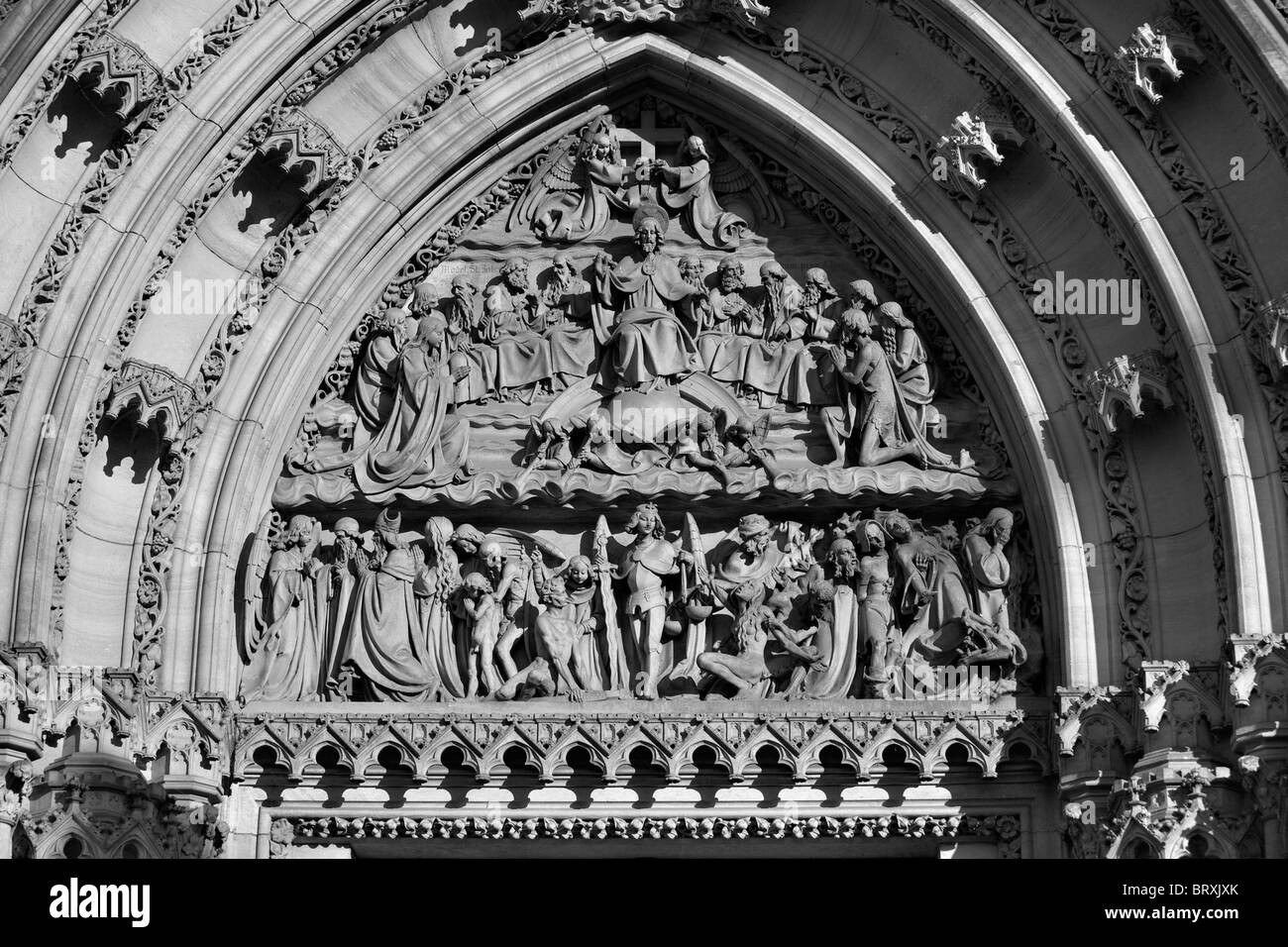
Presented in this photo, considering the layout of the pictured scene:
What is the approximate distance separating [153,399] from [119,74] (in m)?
2.17

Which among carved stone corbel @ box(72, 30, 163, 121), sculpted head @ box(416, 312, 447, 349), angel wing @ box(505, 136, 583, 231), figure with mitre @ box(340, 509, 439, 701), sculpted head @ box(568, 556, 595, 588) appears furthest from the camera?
angel wing @ box(505, 136, 583, 231)

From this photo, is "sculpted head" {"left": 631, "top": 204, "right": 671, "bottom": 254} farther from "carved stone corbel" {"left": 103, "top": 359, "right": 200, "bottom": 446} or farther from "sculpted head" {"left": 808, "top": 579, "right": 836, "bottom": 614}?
"carved stone corbel" {"left": 103, "top": 359, "right": 200, "bottom": 446}

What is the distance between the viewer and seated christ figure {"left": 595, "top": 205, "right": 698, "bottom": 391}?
1717 centimetres

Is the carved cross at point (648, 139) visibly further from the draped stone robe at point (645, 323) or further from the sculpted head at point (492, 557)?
the sculpted head at point (492, 557)

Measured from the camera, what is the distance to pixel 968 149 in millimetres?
16781

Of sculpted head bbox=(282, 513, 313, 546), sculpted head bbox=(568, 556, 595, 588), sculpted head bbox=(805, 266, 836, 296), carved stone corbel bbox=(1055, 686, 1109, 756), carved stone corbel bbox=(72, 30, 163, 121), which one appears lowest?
carved stone corbel bbox=(1055, 686, 1109, 756)

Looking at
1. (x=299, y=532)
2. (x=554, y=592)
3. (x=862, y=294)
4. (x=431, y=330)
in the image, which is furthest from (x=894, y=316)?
(x=299, y=532)

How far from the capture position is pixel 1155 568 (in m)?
16.2

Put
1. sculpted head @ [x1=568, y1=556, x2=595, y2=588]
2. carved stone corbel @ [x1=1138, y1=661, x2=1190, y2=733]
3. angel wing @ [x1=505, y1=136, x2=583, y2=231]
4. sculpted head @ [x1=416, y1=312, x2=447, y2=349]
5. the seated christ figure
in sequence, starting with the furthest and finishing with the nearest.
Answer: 1. angel wing @ [x1=505, y1=136, x2=583, y2=231]
2. sculpted head @ [x1=416, y1=312, x2=447, y2=349]
3. the seated christ figure
4. sculpted head @ [x1=568, y1=556, x2=595, y2=588]
5. carved stone corbel @ [x1=1138, y1=661, x2=1190, y2=733]

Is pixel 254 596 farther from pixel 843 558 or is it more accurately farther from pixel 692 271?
pixel 843 558

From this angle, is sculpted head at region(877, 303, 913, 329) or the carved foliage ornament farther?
the carved foliage ornament

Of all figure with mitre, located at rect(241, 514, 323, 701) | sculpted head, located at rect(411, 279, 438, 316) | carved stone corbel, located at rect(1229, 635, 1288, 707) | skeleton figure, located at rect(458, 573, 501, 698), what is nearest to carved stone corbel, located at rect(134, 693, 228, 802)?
figure with mitre, located at rect(241, 514, 323, 701)

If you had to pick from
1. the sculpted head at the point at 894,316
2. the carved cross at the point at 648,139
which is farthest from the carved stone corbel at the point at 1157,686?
the carved cross at the point at 648,139

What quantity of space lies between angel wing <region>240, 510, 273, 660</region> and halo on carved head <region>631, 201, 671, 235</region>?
3576 mm
